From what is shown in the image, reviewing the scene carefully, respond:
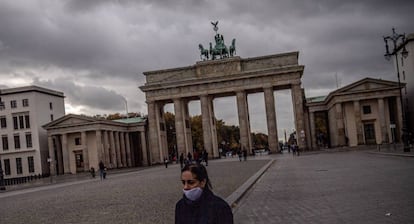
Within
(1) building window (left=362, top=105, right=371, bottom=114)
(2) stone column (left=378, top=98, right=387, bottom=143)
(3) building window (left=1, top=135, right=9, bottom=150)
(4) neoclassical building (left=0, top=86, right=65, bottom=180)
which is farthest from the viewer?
(3) building window (left=1, top=135, right=9, bottom=150)

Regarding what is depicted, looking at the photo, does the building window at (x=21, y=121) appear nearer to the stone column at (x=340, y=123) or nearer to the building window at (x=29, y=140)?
the building window at (x=29, y=140)

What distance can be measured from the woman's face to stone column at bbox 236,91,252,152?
77.7 meters

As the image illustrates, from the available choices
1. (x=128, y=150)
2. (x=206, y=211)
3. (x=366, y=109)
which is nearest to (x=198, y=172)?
(x=206, y=211)

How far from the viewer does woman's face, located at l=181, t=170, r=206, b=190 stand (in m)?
5.04

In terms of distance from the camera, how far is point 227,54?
3423 inches

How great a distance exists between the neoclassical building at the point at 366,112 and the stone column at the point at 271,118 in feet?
27.5

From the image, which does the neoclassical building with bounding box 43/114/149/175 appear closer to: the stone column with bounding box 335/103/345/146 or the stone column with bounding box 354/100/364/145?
the stone column with bounding box 335/103/345/146

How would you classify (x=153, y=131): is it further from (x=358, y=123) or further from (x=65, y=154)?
(x=358, y=123)

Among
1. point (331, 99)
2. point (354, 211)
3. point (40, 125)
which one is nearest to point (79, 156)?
point (40, 125)

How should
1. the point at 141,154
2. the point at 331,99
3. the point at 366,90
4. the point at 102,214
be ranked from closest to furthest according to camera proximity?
the point at 102,214
the point at 366,90
the point at 331,99
the point at 141,154

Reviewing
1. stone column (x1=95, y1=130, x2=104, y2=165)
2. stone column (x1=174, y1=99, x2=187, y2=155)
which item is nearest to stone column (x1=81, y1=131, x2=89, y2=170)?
stone column (x1=95, y1=130, x2=104, y2=165)

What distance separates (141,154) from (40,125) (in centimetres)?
1867

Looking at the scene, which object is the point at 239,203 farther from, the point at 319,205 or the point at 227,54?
the point at 227,54

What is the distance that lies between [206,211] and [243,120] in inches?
3119
